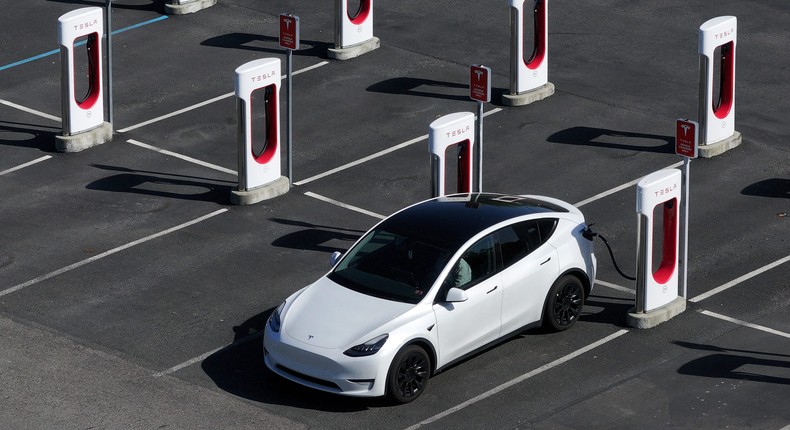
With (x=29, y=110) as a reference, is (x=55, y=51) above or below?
above

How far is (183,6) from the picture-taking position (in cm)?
2548

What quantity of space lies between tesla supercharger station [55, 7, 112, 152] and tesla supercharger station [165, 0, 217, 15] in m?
4.50

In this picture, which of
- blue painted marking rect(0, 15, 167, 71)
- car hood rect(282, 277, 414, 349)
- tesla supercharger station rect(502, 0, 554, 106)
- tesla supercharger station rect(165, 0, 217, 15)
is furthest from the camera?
tesla supercharger station rect(165, 0, 217, 15)

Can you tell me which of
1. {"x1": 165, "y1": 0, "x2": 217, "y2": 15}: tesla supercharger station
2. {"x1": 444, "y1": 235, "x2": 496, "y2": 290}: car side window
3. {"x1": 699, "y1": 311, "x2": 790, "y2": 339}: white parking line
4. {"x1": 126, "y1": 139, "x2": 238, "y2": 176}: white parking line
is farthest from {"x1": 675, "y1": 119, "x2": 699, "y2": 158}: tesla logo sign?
{"x1": 165, "y1": 0, "x2": 217, "y2": 15}: tesla supercharger station

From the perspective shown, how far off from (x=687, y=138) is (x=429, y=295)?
11.0 ft

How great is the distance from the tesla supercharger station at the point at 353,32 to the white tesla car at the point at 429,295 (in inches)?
306

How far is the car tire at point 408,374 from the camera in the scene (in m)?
14.3

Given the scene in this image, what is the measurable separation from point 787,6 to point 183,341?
13963mm

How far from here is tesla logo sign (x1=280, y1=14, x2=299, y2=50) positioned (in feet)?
63.7

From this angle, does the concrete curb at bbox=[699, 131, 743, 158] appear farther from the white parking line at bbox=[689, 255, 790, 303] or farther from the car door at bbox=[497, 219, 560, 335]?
the car door at bbox=[497, 219, 560, 335]

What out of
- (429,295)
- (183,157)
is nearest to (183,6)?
(183,157)

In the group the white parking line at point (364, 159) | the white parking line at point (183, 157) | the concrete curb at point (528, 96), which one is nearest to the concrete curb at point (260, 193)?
the white parking line at point (364, 159)

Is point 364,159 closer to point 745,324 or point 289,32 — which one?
point 289,32

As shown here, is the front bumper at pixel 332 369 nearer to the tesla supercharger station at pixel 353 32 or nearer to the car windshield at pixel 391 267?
the car windshield at pixel 391 267
